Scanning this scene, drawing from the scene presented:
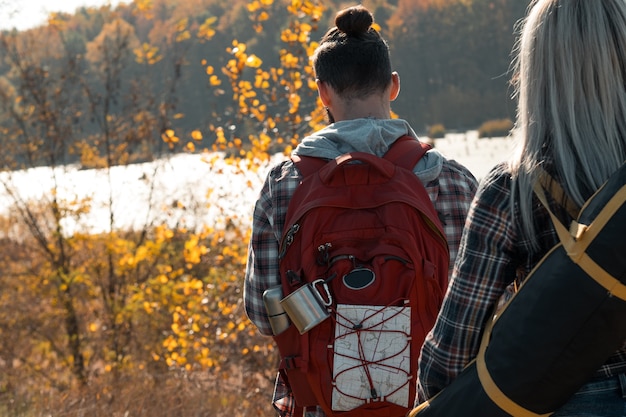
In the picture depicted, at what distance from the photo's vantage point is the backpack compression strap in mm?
2291

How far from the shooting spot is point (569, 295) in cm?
134

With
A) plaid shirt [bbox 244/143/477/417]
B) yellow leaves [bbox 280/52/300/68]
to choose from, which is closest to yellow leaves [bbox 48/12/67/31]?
yellow leaves [bbox 280/52/300/68]

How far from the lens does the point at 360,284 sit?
2.14 m

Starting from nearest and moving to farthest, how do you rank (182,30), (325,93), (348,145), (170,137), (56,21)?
1. (348,145)
2. (325,93)
3. (170,137)
4. (182,30)
5. (56,21)

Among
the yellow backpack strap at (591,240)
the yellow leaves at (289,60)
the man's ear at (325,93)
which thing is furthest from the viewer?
the yellow leaves at (289,60)

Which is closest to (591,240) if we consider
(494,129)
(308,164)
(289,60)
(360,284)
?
(360,284)

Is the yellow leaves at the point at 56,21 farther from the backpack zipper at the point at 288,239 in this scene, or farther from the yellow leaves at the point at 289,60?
the backpack zipper at the point at 288,239

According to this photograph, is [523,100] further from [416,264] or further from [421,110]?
[421,110]

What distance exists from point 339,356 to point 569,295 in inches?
35.2

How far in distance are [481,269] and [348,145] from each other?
88cm

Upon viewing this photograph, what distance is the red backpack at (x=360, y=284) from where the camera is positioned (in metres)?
2.12

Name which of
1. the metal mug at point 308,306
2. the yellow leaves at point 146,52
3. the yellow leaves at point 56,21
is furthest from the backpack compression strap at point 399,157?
the yellow leaves at point 56,21

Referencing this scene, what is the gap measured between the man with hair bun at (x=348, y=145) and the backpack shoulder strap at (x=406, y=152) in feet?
0.06

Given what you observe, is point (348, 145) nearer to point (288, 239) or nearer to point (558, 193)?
point (288, 239)
